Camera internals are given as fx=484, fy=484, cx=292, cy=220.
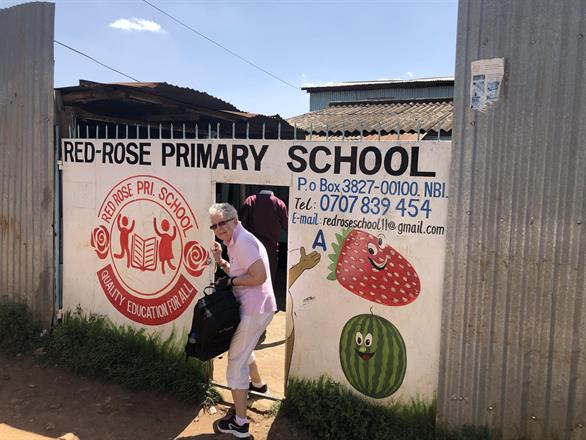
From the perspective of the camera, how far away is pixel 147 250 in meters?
4.50

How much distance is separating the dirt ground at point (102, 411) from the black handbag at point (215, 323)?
2.31 ft

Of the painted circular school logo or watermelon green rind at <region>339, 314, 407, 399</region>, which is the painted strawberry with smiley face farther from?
the painted circular school logo

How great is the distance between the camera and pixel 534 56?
2.96m

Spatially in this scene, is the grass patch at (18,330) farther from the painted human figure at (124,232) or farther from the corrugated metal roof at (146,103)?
the corrugated metal roof at (146,103)

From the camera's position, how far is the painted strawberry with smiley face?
341 cm

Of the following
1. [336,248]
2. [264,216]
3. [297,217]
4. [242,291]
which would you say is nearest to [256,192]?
[264,216]

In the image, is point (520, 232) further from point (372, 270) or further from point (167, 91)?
point (167, 91)

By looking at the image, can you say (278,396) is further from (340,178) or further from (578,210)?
(578,210)

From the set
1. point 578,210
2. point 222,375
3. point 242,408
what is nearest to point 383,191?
point 578,210

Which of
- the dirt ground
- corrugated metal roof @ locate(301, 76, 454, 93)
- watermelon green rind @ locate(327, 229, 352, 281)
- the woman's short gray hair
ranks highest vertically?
corrugated metal roof @ locate(301, 76, 454, 93)

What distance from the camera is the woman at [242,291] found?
336cm

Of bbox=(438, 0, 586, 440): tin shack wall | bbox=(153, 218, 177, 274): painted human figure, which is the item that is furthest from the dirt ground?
bbox=(438, 0, 586, 440): tin shack wall

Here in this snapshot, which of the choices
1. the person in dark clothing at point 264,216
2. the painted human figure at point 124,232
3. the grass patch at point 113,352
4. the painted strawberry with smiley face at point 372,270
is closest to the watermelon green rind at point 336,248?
the painted strawberry with smiley face at point 372,270

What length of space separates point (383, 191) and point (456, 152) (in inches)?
22.1
